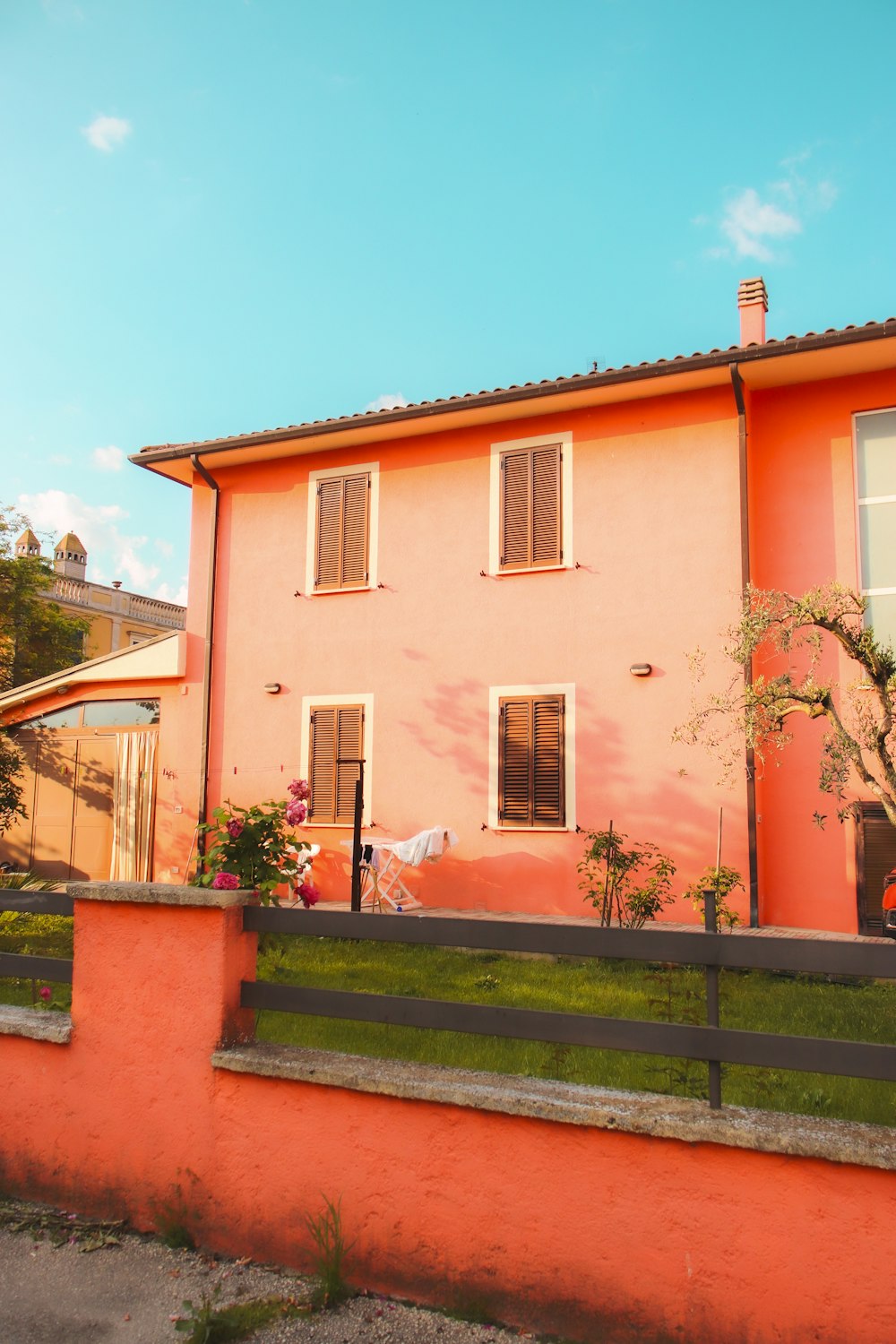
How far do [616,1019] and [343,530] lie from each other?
403 inches

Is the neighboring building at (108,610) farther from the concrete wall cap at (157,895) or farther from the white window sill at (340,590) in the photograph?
the concrete wall cap at (157,895)

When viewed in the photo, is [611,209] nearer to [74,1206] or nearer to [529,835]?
[529,835]

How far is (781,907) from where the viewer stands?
9.88 meters

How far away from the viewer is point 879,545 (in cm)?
988

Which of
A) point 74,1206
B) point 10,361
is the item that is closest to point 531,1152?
point 74,1206

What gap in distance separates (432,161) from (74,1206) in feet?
34.0

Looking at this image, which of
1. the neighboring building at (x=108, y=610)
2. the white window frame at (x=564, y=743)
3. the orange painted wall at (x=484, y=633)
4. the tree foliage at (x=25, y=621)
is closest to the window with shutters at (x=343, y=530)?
the orange painted wall at (x=484, y=633)

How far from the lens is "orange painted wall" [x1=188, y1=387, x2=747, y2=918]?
10.4 metres

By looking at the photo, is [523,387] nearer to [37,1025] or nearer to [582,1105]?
[37,1025]

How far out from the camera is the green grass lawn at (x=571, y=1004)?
4184 millimetres

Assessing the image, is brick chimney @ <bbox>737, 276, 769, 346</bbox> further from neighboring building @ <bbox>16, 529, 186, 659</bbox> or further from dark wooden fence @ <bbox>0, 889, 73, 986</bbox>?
neighboring building @ <bbox>16, 529, 186, 659</bbox>

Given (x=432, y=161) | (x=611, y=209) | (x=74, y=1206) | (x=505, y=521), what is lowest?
(x=74, y=1206)

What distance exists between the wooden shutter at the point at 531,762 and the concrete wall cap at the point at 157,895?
7604mm

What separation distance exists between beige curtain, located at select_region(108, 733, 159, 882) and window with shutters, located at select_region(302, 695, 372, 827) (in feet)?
7.89
